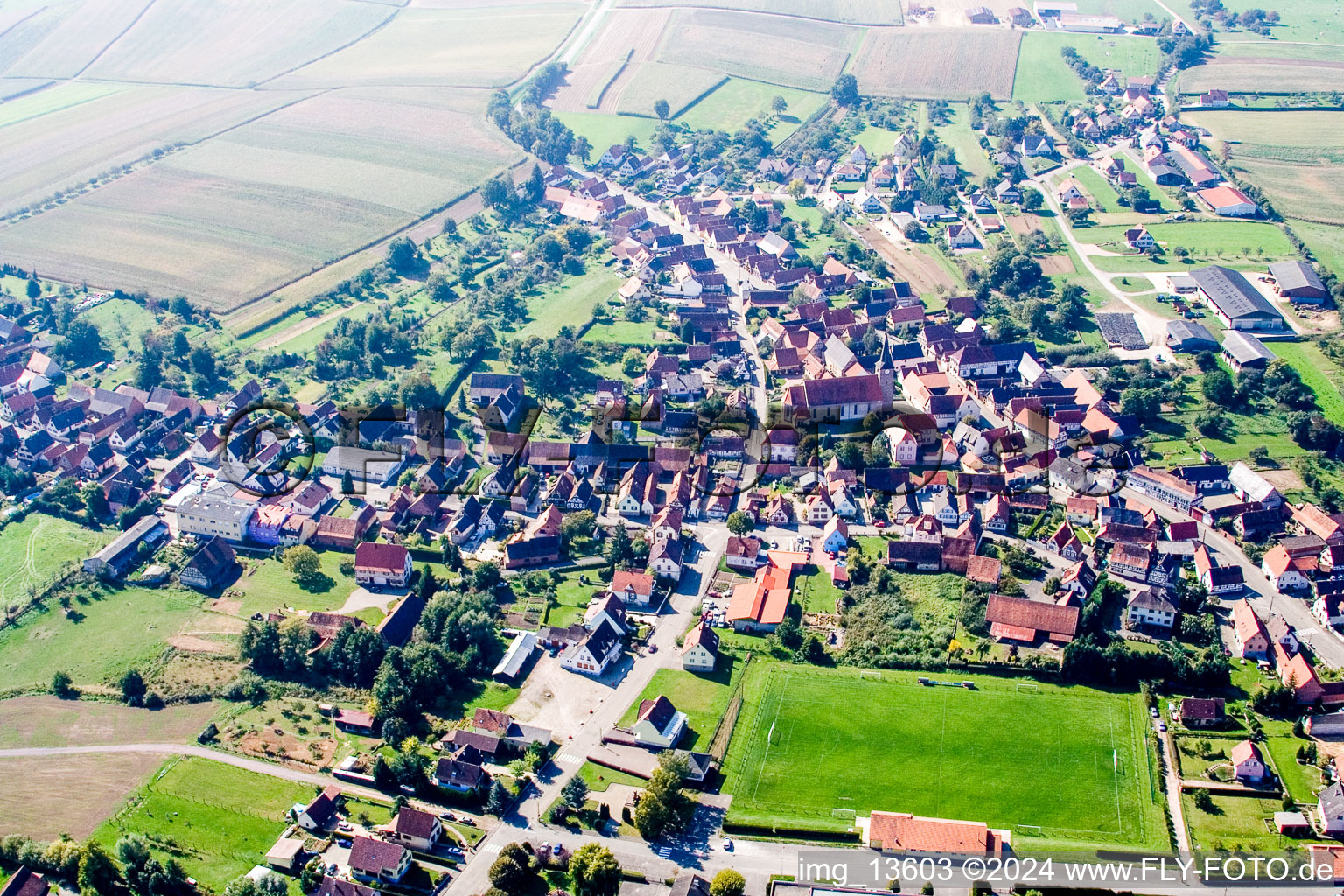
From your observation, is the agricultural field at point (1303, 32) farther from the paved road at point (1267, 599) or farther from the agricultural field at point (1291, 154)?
the paved road at point (1267, 599)

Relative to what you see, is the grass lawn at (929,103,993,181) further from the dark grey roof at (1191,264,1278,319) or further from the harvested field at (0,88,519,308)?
the harvested field at (0,88,519,308)

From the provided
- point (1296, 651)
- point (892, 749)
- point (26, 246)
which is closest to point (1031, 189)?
point (1296, 651)

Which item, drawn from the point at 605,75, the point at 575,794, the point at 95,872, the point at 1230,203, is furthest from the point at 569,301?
the point at 605,75

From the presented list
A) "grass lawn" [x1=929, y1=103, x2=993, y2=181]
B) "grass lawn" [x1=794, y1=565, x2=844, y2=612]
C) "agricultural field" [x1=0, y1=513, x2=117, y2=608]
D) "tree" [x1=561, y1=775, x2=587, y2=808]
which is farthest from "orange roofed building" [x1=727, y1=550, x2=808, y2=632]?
"grass lawn" [x1=929, y1=103, x2=993, y2=181]

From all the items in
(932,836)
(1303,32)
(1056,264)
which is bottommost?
(932,836)

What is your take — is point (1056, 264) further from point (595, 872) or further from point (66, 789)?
point (66, 789)

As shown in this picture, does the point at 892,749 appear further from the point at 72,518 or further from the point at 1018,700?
the point at 72,518

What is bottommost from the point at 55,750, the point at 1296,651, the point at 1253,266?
the point at 55,750
